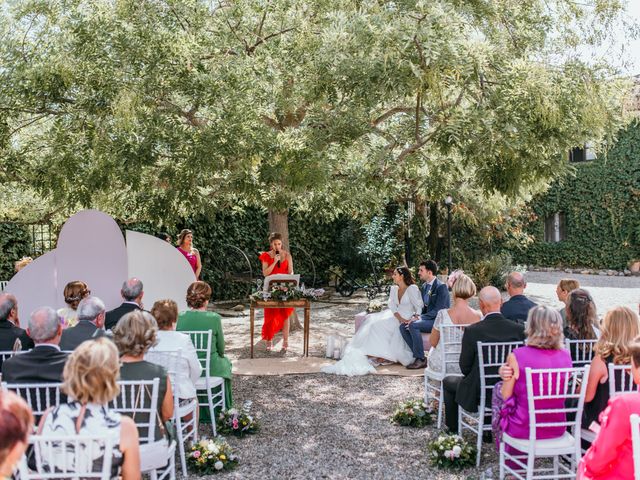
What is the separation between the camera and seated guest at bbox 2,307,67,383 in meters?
3.77

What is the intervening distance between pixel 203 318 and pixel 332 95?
10.1 ft

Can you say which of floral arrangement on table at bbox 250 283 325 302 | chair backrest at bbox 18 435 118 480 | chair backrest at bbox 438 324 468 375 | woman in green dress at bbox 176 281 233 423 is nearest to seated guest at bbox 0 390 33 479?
chair backrest at bbox 18 435 118 480

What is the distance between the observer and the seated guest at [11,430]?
197 cm

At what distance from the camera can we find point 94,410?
9.50ft

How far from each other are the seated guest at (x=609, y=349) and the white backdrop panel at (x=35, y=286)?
5.17m

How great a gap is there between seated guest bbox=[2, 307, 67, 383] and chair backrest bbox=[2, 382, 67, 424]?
2.7 inches

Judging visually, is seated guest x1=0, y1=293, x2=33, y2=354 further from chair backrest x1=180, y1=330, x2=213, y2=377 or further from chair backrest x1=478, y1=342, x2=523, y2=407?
chair backrest x1=478, y1=342, x2=523, y2=407

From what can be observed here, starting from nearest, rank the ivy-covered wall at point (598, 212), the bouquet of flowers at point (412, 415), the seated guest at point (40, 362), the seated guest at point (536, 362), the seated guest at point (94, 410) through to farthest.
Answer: the seated guest at point (94, 410) < the seated guest at point (40, 362) < the seated guest at point (536, 362) < the bouquet of flowers at point (412, 415) < the ivy-covered wall at point (598, 212)

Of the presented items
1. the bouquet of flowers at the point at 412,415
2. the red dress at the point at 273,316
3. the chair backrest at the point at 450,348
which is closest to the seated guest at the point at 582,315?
the chair backrest at the point at 450,348

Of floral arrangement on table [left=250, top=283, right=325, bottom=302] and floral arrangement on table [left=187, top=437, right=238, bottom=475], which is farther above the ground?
floral arrangement on table [left=250, top=283, right=325, bottom=302]

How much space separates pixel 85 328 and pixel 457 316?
3121 millimetres

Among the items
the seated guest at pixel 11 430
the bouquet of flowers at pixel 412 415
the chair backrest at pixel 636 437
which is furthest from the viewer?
the bouquet of flowers at pixel 412 415

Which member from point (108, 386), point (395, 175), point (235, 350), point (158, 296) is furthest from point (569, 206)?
point (108, 386)

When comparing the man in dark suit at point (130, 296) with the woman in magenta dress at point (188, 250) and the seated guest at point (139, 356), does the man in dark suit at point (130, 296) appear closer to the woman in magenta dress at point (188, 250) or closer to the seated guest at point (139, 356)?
the seated guest at point (139, 356)
